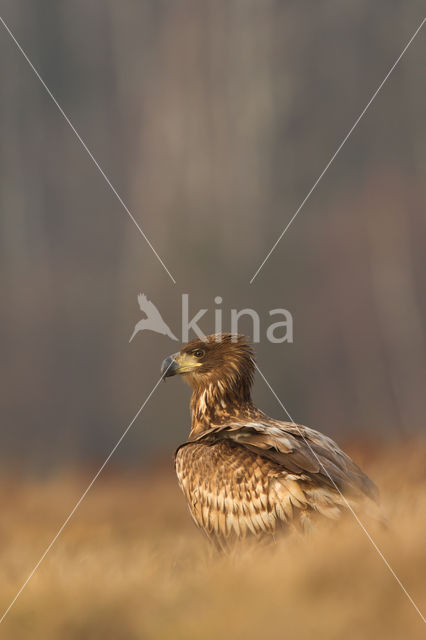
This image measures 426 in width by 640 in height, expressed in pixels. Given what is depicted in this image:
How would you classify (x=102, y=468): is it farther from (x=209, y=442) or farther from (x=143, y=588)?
(x=143, y=588)

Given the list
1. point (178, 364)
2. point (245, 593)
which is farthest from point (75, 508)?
point (245, 593)

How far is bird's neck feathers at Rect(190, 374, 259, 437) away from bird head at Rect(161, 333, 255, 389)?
14mm

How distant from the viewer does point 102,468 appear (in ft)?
28.8

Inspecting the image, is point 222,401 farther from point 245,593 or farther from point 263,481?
point 245,593

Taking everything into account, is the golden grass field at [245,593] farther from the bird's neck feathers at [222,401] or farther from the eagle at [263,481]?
the bird's neck feathers at [222,401]

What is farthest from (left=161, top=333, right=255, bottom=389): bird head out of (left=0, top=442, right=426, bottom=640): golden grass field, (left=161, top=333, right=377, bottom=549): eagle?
(left=0, top=442, right=426, bottom=640): golden grass field

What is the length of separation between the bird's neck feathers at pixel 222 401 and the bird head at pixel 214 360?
0.05ft

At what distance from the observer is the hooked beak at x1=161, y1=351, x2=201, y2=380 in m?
5.67

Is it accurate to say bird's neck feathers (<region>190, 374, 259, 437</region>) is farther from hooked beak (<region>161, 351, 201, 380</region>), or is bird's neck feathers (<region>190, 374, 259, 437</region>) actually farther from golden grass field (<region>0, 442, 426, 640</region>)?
golden grass field (<region>0, 442, 426, 640</region>)

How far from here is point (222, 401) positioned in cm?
564

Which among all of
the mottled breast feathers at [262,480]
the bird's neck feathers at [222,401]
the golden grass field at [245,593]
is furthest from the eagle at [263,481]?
the bird's neck feathers at [222,401]

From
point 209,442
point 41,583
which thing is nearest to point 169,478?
point 209,442

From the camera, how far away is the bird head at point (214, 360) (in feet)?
18.6

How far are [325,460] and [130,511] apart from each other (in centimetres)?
341
